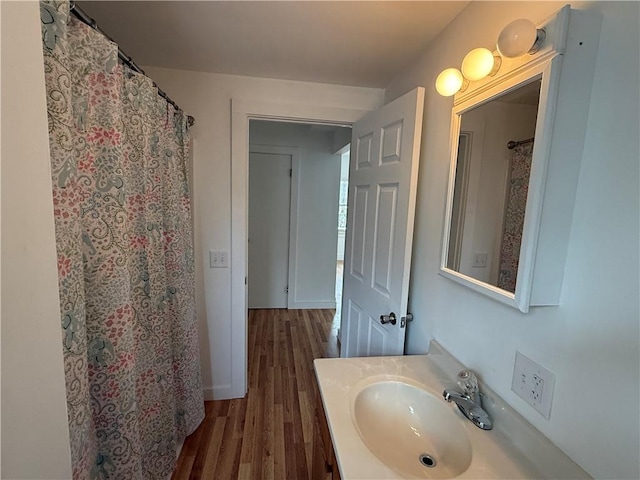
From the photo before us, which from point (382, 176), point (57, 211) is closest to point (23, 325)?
point (57, 211)

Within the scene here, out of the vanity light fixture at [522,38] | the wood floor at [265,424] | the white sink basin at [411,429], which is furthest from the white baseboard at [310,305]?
the vanity light fixture at [522,38]

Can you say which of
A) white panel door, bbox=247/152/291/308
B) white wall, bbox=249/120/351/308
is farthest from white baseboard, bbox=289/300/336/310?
white panel door, bbox=247/152/291/308

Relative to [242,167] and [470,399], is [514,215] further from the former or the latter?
[242,167]

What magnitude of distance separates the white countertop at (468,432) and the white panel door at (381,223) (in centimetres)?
33

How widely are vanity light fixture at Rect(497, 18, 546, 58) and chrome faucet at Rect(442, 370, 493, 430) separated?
0.96 m

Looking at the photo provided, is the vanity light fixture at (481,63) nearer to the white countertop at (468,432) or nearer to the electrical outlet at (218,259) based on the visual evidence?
the white countertop at (468,432)

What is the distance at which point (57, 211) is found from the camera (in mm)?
712

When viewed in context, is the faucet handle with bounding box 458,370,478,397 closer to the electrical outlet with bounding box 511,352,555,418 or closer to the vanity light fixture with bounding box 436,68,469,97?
the electrical outlet with bounding box 511,352,555,418

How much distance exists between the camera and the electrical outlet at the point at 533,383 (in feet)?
2.50

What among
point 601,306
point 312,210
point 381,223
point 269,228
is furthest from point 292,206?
point 601,306

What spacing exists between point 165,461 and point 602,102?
83.9 inches

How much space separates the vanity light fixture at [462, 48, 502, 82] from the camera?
2.80 feet

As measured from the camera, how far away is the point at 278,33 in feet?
4.44

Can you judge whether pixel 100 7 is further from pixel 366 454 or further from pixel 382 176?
pixel 366 454
